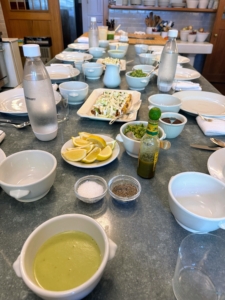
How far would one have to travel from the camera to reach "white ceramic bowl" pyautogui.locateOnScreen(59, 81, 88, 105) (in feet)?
3.58

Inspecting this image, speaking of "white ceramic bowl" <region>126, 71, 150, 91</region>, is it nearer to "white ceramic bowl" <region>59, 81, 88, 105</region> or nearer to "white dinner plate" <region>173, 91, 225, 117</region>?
"white dinner plate" <region>173, 91, 225, 117</region>

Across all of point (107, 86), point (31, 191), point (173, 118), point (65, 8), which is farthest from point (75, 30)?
point (31, 191)

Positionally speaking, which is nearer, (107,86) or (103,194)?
(103,194)

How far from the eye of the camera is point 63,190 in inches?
25.3

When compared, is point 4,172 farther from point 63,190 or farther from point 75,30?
point 75,30

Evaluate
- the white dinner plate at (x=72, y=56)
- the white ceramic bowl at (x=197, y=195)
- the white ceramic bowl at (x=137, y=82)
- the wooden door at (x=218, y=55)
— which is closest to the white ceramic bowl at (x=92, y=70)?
the white ceramic bowl at (x=137, y=82)

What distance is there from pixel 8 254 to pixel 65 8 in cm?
546

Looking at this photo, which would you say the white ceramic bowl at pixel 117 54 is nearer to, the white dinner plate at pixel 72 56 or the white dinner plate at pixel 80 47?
the white dinner plate at pixel 72 56

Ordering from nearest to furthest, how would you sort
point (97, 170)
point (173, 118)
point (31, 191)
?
point (31, 191) → point (97, 170) → point (173, 118)

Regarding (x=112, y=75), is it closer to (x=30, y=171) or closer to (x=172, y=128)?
(x=172, y=128)

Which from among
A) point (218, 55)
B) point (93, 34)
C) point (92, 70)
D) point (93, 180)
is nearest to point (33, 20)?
point (93, 34)

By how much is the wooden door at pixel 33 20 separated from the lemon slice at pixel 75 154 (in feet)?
13.5

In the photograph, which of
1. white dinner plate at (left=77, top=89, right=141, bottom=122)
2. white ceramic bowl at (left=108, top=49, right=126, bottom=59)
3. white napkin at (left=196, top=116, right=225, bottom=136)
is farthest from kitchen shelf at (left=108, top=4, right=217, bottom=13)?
white napkin at (left=196, top=116, right=225, bottom=136)

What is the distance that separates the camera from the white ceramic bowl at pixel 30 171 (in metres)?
0.58
